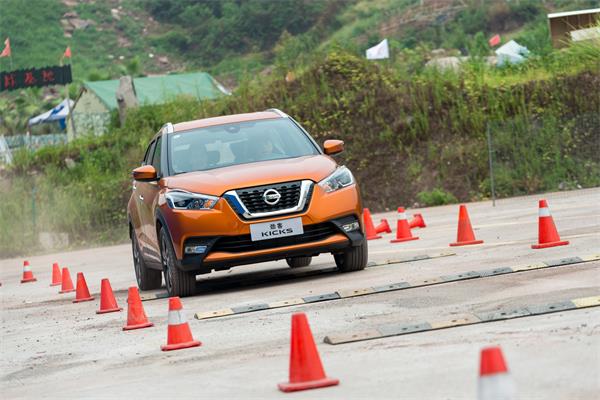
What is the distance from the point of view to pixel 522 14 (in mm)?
93000

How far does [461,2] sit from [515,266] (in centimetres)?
9097

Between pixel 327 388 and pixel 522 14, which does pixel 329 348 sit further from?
pixel 522 14

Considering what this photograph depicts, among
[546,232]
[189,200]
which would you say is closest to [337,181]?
[189,200]

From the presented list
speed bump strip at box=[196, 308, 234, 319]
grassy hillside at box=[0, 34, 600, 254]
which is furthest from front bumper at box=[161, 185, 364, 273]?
grassy hillside at box=[0, 34, 600, 254]

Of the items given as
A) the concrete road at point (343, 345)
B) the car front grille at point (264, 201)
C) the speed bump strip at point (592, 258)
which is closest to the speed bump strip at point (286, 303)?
the concrete road at point (343, 345)

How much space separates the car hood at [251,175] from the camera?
12.8 meters

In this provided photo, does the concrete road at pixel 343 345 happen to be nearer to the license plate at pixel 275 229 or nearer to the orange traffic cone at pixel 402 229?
the license plate at pixel 275 229

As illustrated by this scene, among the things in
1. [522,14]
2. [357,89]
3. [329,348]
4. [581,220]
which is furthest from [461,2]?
[329,348]

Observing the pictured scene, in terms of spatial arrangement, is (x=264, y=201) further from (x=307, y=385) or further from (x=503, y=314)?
(x=307, y=385)

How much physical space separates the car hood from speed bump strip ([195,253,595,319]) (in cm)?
171

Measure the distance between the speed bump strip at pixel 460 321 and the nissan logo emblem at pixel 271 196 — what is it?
393cm

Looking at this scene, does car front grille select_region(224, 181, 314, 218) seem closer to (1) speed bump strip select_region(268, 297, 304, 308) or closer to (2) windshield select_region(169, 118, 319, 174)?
(2) windshield select_region(169, 118, 319, 174)

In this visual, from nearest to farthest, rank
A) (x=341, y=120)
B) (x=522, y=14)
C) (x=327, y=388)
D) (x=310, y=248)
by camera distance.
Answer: (x=327, y=388) → (x=310, y=248) → (x=341, y=120) → (x=522, y=14)

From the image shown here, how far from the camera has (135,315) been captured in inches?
430
